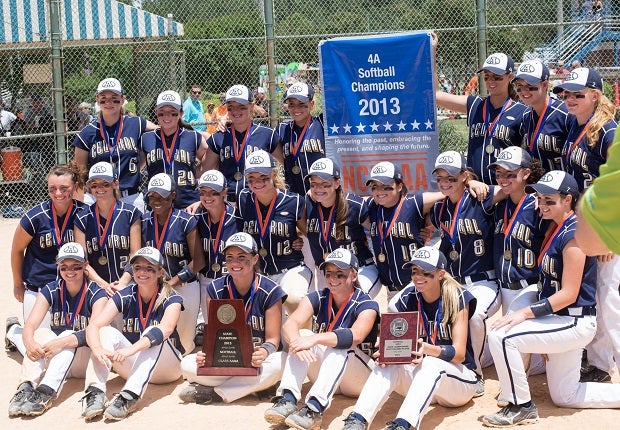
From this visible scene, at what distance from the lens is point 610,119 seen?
635cm

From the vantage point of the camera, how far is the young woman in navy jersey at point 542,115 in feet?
22.0

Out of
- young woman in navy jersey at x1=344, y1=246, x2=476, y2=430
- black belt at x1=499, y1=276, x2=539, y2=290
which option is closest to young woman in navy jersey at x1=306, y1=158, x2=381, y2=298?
young woman in navy jersey at x1=344, y1=246, x2=476, y2=430

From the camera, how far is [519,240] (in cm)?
616

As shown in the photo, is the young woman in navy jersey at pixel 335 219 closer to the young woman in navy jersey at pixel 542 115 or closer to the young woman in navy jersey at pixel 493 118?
the young woman in navy jersey at pixel 493 118

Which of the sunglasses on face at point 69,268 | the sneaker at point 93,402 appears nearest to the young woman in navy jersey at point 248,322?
the sneaker at point 93,402

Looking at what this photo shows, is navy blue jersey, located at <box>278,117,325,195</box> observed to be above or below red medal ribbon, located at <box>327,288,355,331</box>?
above

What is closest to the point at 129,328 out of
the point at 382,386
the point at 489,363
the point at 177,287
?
A: the point at 177,287

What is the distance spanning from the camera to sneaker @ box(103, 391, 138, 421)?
20.1 ft

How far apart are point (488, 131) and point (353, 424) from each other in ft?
9.05

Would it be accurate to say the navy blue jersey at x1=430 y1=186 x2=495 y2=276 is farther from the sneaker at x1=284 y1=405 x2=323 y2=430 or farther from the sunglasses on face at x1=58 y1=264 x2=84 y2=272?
the sunglasses on face at x1=58 y1=264 x2=84 y2=272

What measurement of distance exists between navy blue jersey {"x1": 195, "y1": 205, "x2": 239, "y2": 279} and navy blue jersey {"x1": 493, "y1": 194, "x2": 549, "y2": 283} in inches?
85.6

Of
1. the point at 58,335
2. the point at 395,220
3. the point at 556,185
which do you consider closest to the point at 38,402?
the point at 58,335

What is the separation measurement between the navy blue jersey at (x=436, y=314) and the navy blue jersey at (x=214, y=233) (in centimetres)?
176

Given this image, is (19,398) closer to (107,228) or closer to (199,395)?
(199,395)
